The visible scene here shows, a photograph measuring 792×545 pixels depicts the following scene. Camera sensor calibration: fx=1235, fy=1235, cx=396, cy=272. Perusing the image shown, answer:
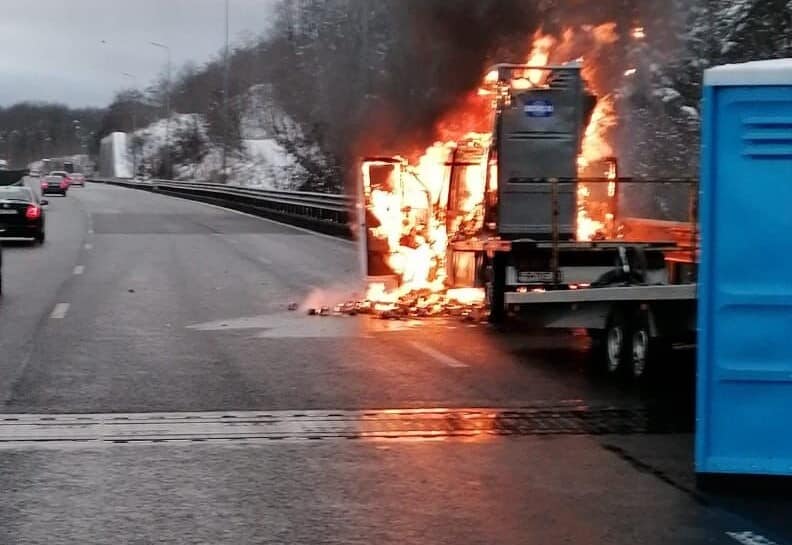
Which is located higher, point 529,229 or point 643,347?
point 529,229

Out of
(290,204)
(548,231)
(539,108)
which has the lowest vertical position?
(290,204)

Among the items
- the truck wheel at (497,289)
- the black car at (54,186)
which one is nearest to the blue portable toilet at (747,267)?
the truck wheel at (497,289)

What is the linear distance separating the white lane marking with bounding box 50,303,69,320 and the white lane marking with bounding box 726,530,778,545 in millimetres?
10224

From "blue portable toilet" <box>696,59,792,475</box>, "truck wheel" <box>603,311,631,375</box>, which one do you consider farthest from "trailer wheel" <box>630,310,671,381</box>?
"blue portable toilet" <box>696,59,792,475</box>

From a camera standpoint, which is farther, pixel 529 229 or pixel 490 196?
pixel 490 196

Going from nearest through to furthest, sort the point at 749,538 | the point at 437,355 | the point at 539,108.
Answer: the point at 749,538, the point at 437,355, the point at 539,108

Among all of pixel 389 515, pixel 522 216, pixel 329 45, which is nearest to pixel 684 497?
pixel 389 515

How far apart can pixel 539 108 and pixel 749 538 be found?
8.51 metres

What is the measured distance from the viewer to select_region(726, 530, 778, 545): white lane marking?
5648mm

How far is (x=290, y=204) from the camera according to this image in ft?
127

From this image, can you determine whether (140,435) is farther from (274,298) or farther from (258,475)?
(274,298)

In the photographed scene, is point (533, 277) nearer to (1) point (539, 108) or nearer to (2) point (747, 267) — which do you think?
(1) point (539, 108)

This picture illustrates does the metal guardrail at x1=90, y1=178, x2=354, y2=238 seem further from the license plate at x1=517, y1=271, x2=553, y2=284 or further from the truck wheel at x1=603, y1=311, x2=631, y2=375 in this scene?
the truck wheel at x1=603, y1=311, x2=631, y2=375

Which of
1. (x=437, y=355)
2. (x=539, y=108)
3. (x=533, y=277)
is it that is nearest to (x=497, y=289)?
(x=533, y=277)
